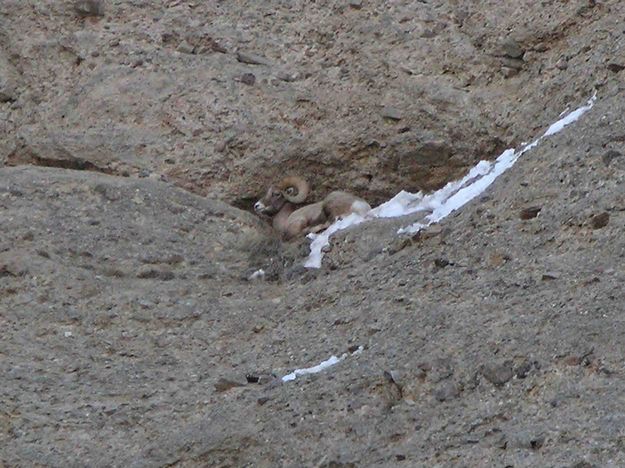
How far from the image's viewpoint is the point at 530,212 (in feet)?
28.8

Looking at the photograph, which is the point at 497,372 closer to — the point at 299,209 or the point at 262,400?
the point at 262,400

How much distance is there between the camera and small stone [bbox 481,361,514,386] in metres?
7.51

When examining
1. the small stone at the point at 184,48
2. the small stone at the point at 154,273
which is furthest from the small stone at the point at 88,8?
the small stone at the point at 154,273

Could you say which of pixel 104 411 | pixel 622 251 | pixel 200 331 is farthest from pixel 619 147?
pixel 104 411

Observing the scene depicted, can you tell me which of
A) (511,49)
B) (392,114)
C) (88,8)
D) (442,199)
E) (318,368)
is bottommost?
(442,199)

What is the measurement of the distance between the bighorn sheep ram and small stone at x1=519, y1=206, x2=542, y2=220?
157 cm

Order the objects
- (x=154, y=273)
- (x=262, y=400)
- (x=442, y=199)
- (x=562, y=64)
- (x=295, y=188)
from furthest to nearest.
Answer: (x=295, y=188) → (x=562, y=64) → (x=442, y=199) → (x=154, y=273) → (x=262, y=400)

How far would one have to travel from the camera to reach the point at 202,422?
8016mm

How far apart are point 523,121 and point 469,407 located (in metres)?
3.39

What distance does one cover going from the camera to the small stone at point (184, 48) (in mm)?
11133

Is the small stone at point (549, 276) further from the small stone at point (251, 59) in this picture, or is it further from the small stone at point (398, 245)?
the small stone at point (251, 59)

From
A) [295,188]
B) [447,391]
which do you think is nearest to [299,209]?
[295,188]

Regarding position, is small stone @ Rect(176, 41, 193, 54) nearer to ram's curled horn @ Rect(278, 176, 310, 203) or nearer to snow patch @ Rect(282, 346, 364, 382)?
ram's curled horn @ Rect(278, 176, 310, 203)

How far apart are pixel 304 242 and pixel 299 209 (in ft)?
1.34
